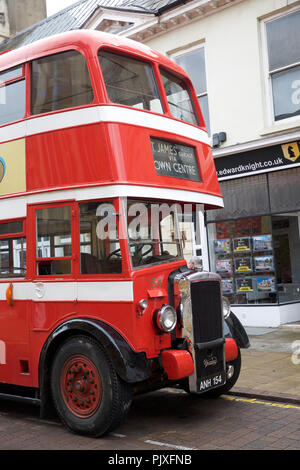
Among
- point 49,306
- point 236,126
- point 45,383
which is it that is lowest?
point 45,383

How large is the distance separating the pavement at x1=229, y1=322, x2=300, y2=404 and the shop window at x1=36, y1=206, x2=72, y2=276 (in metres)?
2.90

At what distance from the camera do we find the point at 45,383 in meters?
5.96

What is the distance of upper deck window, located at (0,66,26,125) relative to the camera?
655cm

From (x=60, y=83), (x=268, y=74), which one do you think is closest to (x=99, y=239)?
(x=60, y=83)

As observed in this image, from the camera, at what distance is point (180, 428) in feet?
18.7

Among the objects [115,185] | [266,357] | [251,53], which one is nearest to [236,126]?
[251,53]

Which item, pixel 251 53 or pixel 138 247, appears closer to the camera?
pixel 138 247

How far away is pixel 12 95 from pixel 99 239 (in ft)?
7.68

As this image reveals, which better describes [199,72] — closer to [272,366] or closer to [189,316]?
[272,366]

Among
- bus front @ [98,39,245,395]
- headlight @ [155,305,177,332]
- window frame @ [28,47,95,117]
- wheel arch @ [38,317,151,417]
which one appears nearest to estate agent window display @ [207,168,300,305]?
bus front @ [98,39,245,395]

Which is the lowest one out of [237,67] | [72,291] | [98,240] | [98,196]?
[72,291]

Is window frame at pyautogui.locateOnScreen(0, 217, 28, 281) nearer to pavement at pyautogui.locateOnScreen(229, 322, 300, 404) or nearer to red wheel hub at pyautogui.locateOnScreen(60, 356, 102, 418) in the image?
red wheel hub at pyautogui.locateOnScreen(60, 356, 102, 418)
